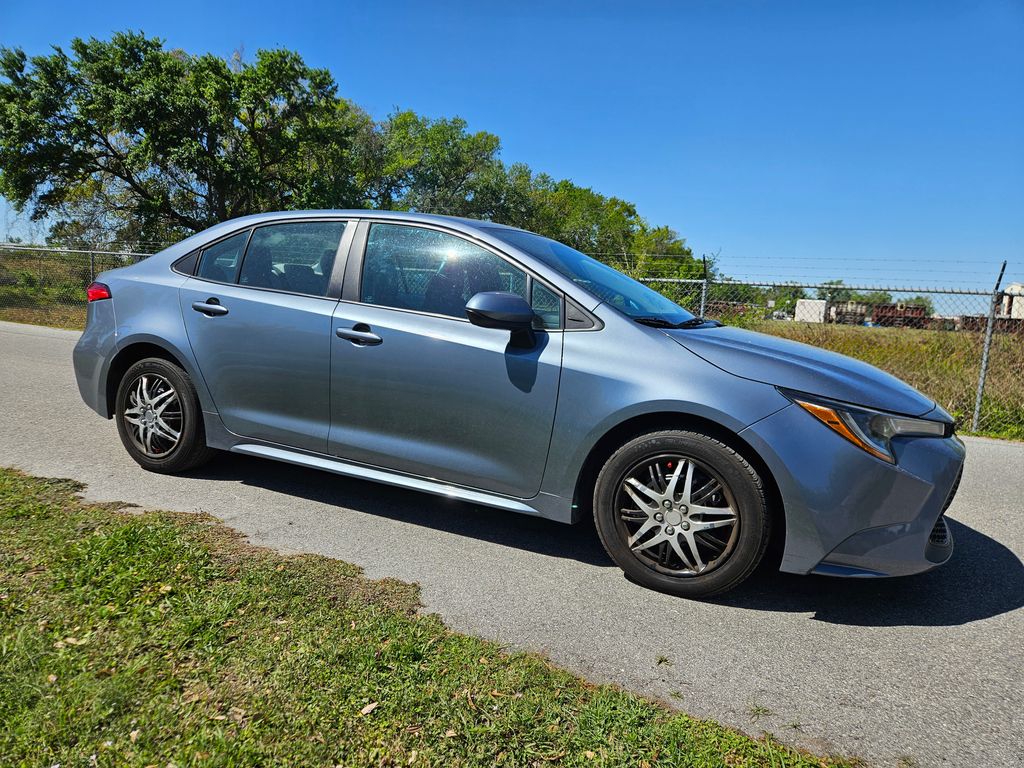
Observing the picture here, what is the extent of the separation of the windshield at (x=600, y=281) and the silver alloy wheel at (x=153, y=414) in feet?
7.61

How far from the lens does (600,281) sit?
373 cm

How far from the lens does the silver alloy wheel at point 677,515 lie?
294cm

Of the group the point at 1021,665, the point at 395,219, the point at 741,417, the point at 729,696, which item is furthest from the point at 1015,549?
the point at 395,219

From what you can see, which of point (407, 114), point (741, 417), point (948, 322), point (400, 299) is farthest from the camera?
point (407, 114)

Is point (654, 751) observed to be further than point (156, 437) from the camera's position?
No

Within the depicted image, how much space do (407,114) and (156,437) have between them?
5682cm

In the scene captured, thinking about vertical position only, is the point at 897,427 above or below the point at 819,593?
above

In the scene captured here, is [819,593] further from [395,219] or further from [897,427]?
[395,219]

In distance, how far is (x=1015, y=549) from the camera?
3.86 metres

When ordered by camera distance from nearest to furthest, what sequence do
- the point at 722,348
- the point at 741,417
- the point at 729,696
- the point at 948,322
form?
the point at 729,696, the point at 741,417, the point at 722,348, the point at 948,322

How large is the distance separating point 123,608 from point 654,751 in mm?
1981

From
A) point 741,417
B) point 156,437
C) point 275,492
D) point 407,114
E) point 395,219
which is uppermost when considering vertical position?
point 407,114

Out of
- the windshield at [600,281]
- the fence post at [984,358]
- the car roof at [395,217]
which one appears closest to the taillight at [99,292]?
the car roof at [395,217]

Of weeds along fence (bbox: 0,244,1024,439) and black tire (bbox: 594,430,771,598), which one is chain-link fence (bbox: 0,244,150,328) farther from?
black tire (bbox: 594,430,771,598)
